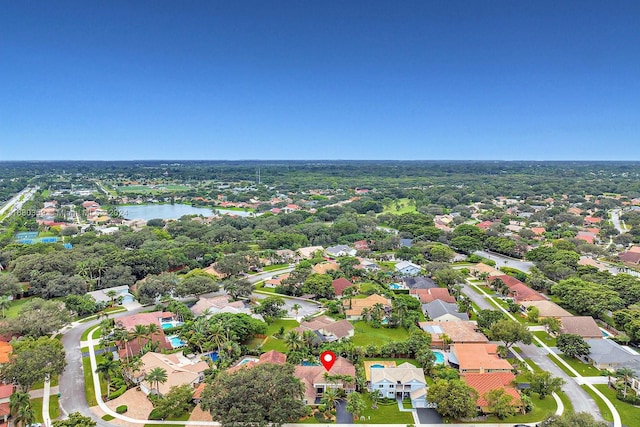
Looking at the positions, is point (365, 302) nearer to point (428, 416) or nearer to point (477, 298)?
point (477, 298)

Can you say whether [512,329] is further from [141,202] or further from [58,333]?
[141,202]

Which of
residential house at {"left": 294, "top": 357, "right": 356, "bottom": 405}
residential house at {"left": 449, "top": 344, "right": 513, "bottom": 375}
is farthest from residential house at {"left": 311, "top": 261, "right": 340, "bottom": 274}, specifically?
residential house at {"left": 294, "top": 357, "right": 356, "bottom": 405}

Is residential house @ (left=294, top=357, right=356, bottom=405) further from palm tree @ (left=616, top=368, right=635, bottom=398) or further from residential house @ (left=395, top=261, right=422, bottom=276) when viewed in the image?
residential house @ (left=395, top=261, right=422, bottom=276)

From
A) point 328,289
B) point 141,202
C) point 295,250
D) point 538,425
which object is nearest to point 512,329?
point 538,425

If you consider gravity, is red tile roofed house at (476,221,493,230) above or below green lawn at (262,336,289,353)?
above

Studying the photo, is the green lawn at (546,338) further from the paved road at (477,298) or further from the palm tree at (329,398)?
the palm tree at (329,398)
